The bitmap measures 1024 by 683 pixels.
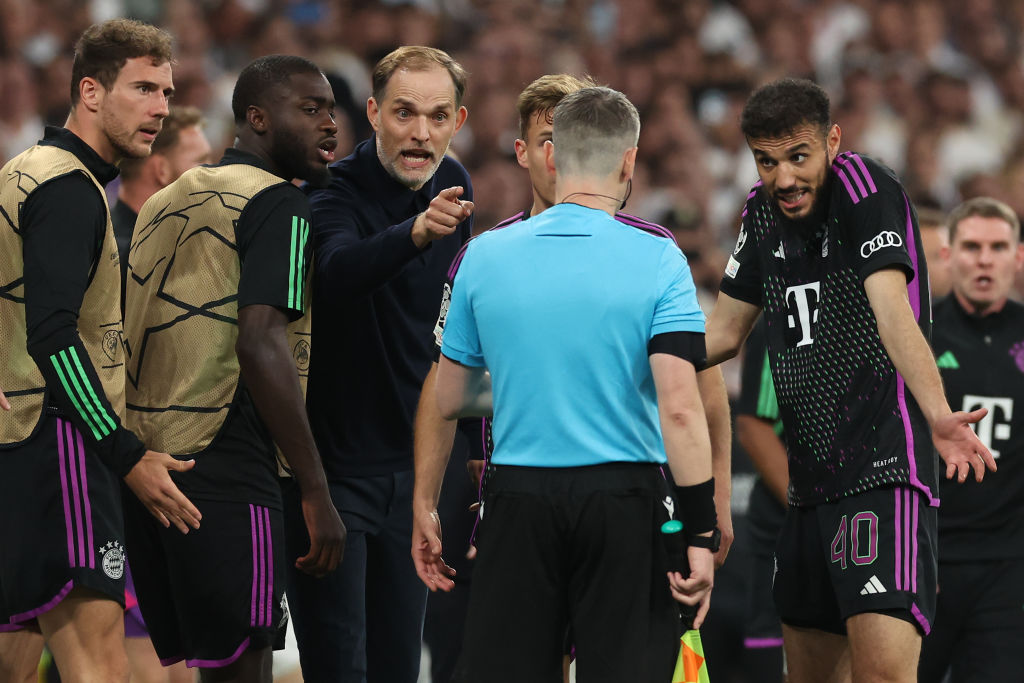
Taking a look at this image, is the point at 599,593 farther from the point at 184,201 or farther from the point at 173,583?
the point at 184,201

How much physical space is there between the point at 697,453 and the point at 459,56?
315 inches

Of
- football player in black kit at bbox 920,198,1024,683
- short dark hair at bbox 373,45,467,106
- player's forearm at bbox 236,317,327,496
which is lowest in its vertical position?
football player in black kit at bbox 920,198,1024,683

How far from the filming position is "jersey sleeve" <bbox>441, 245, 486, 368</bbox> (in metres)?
3.64

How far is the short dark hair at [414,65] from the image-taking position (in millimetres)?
4531

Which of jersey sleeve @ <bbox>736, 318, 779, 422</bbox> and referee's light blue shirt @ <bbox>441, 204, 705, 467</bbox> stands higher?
referee's light blue shirt @ <bbox>441, 204, 705, 467</bbox>

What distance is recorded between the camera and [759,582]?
21.3ft

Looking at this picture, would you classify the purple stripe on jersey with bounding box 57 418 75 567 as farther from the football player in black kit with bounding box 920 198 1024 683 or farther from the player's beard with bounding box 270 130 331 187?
the football player in black kit with bounding box 920 198 1024 683

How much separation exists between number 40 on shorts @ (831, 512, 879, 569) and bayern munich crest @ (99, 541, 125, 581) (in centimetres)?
217

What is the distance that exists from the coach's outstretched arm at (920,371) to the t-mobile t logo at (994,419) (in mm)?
1760

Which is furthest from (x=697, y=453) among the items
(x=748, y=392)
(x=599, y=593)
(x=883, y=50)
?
(x=883, y=50)

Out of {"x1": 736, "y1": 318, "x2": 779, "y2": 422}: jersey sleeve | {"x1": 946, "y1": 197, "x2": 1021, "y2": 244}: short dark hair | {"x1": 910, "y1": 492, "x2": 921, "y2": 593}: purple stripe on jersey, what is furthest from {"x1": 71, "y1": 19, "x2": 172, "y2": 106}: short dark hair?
{"x1": 946, "y1": 197, "x2": 1021, "y2": 244}: short dark hair

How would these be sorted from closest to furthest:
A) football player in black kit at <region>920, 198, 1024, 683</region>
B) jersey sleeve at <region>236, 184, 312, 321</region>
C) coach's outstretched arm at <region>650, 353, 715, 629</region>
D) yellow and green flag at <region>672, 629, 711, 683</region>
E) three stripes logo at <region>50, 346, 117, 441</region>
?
coach's outstretched arm at <region>650, 353, 715, 629</region>, yellow and green flag at <region>672, 629, 711, 683</region>, three stripes logo at <region>50, 346, 117, 441</region>, jersey sleeve at <region>236, 184, 312, 321</region>, football player in black kit at <region>920, 198, 1024, 683</region>

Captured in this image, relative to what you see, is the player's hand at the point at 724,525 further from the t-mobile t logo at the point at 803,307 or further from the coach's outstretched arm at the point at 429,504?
the coach's outstretched arm at the point at 429,504

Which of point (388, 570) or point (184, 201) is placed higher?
point (184, 201)
